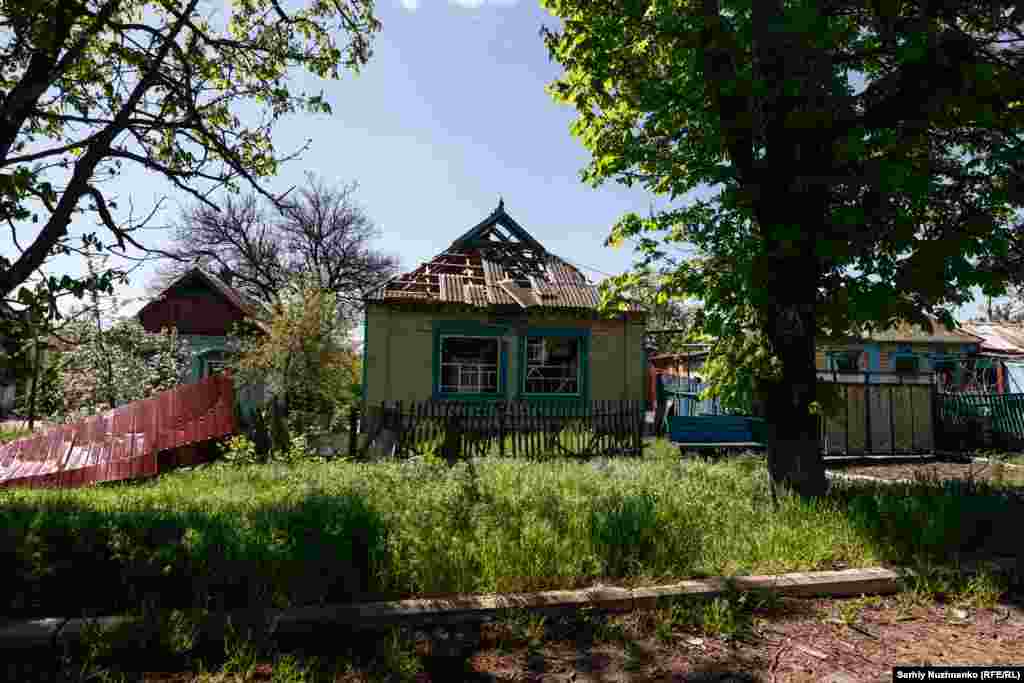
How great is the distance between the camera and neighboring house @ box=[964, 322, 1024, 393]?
23.9 metres

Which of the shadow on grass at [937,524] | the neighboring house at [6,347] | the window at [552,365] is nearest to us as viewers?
the neighboring house at [6,347]

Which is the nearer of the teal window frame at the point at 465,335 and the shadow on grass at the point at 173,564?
the shadow on grass at the point at 173,564

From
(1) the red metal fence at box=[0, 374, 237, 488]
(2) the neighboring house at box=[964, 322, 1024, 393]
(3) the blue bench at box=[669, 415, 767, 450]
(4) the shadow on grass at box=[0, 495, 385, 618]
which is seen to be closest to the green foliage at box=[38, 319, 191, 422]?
(1) the red metal fence at box=[0, 374, 237, 488]

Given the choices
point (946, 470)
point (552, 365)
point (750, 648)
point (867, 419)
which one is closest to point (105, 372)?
point (552, 365)

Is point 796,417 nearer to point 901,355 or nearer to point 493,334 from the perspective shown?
point 493,334

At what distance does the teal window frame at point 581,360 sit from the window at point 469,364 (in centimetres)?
69

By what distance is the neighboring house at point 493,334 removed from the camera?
1488cm

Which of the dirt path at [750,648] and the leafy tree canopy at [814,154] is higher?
the leafy tree canopy at [814,154]

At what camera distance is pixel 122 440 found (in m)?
9.75

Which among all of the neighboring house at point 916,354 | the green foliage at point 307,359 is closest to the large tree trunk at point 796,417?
the green foliage at point 307,359

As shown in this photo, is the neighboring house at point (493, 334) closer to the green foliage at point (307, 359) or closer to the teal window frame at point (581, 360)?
the teal window frame at point (581, 360)

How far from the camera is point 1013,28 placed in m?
5.52

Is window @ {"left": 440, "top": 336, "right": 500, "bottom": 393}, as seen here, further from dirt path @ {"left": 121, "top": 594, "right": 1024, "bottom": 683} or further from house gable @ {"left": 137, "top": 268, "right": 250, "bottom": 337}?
house gable @ {"left": 137, "top": 268, "right": 250, "bottom": 337}

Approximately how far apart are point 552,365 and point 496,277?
9.91 ft
